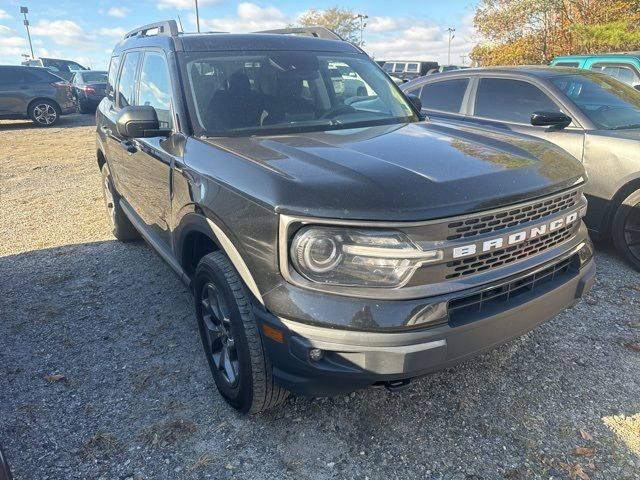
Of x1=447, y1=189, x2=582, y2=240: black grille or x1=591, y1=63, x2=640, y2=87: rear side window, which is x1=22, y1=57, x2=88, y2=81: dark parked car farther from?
x1=447, y1=189, x2=582, y2=240: black grille

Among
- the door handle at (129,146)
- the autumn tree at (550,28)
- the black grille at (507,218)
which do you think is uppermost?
Answer: the autumn tree at (550,28)

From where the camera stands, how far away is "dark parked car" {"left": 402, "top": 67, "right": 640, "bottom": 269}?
13.8 ft

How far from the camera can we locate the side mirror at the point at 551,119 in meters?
4.41

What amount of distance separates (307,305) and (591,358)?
208 cm

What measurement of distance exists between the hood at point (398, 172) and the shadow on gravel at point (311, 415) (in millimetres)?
1164

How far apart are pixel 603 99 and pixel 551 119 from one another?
0.84 m

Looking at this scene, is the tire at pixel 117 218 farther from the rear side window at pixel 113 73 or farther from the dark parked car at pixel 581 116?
the dark parked car at pixel 581 116

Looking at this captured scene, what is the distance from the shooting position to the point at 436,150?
8.16ft

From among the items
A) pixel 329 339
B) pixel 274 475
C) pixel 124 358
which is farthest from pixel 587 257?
pixel 124 358

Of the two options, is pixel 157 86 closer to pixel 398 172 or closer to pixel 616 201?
pixel 398 172

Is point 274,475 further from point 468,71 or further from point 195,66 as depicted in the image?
point 468,71

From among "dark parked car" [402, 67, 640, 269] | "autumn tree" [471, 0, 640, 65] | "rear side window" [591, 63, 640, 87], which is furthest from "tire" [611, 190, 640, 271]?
"autumn tree" [471, 0, 640, 65]

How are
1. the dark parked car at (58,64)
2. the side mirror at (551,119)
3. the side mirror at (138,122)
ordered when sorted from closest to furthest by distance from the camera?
1. the side mirror at (138,122)
2. the side mirror at (551,119)
3. the dark parked car at (58,64)

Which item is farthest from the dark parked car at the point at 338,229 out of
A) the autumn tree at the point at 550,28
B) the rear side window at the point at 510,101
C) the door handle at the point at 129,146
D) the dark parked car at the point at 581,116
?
the autumn tree at the point at 550,28
